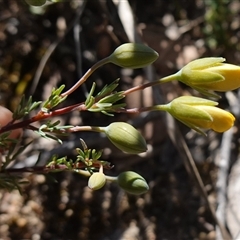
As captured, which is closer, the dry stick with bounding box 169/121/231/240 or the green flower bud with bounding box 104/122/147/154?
the green flower bud with bounding box 104/122/147/154

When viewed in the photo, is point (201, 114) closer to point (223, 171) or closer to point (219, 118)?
point (219, 118)

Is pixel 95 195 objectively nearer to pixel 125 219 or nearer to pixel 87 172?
pixel 125 219

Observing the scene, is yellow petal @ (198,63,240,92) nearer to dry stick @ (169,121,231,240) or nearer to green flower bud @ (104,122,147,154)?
green flower bud @ (104,122,147,154)

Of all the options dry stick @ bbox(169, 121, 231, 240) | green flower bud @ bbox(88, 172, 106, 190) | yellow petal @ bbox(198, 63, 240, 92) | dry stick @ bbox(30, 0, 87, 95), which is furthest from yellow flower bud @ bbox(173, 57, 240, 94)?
dry stick @ bbox(30, 0, 87, 95)

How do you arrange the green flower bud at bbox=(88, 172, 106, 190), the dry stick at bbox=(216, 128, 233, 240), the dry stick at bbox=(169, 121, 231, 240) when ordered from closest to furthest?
the green flower bud at bbox=(88, 172, 106, 190) → the dry stick at bbox=(169, 121, 231, 240) → the dry stick at bbox=(216, 128, 233, 240)

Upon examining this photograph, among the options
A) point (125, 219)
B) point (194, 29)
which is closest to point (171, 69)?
point (194, 29)
